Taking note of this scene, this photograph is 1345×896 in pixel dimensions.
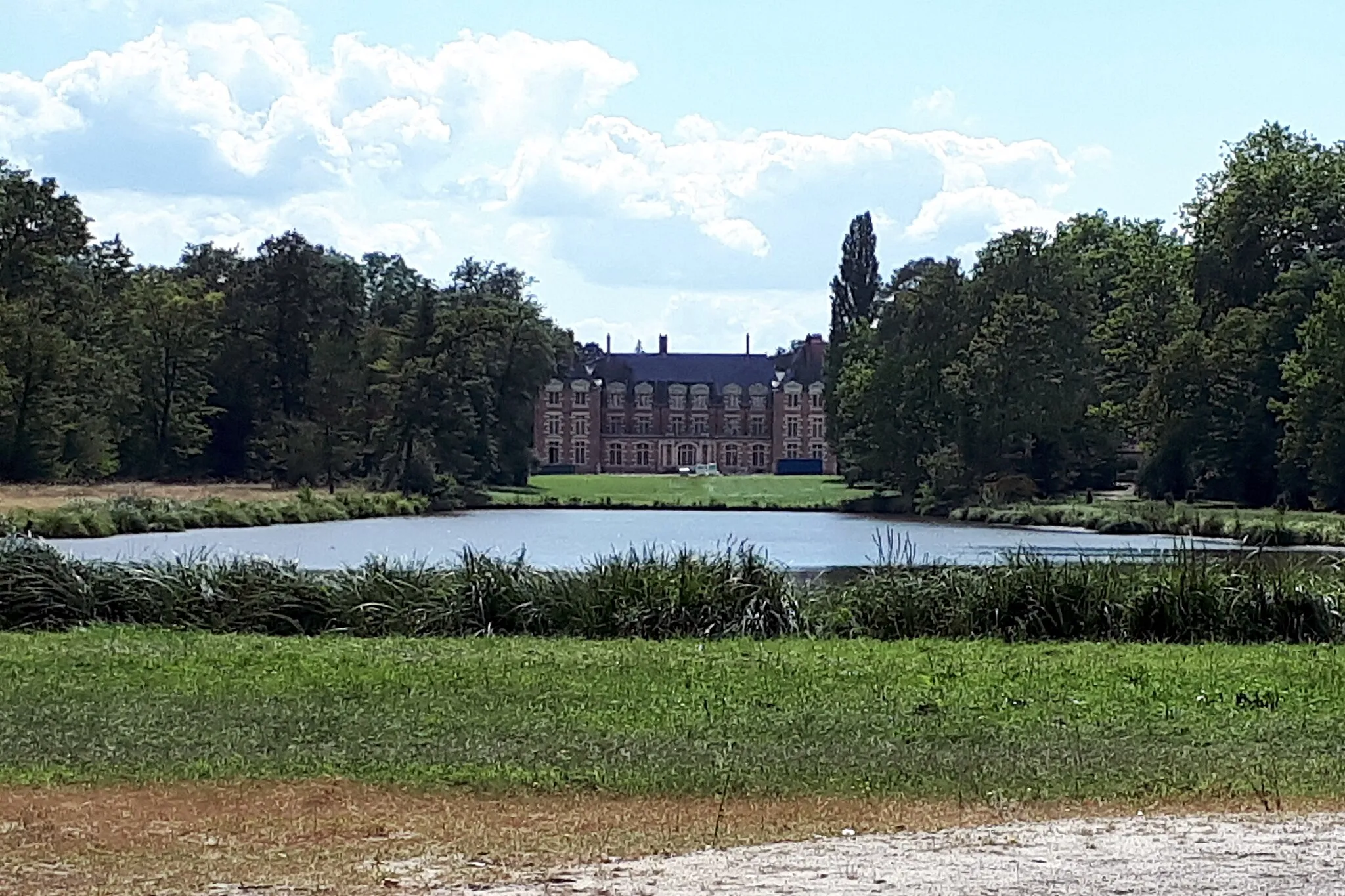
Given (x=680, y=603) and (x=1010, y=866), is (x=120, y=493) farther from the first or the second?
(x=1010, y=866)

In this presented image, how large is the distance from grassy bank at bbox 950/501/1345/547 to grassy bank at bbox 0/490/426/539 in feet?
64.5

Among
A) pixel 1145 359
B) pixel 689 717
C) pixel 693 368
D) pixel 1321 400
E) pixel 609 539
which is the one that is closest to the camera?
pixel 689 717

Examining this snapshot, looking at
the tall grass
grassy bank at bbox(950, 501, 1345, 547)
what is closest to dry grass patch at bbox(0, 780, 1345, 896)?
the tall grass

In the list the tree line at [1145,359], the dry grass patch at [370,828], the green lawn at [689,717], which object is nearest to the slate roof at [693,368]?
the tree line at [1145,359]

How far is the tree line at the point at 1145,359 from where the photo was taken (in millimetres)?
52188

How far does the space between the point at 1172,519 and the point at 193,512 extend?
2626cm

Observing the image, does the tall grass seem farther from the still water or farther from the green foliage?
the green foliage

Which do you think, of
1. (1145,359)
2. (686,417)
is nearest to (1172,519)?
(1145,359)

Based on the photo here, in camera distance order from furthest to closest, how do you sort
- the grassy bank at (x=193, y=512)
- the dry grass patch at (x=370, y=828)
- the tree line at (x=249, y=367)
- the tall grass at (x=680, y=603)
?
the tree line at (x=249, y=367) → the grassy bank at (x=193, y=512) → the tall grass at (x=680, y=603) → the dry grass patch at (x=370, y=828)

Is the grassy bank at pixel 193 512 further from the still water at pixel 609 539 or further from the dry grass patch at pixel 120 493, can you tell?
the still water at pixel 609 539

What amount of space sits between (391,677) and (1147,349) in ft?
167

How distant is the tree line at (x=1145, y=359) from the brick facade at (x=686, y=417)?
2101 inches

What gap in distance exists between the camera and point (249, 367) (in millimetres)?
72688

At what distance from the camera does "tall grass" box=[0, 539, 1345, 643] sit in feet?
55.4
